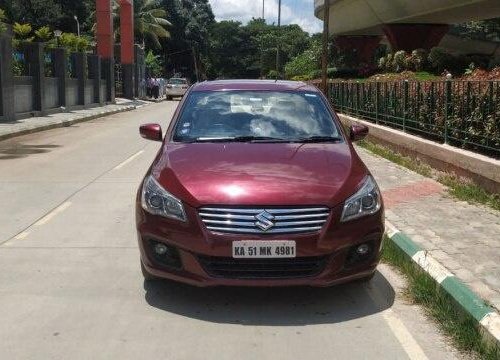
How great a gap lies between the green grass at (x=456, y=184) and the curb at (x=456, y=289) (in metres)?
2.27

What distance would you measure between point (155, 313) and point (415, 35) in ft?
108

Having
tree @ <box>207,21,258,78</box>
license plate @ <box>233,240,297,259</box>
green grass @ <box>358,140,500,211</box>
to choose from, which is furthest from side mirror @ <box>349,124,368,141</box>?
tree @ <box>207,21,258,78</box>

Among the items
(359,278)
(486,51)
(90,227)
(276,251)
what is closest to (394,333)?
(359,278)

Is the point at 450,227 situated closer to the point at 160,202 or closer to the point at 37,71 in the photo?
the point at 160,202

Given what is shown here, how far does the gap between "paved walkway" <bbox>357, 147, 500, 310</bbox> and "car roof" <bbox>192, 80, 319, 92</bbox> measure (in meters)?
1.79

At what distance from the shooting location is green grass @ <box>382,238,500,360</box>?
4.04 metres

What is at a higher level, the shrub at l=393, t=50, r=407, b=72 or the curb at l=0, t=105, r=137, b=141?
the shrub at l=393, t=50, r=407, b=72

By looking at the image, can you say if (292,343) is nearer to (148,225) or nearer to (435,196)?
(148,225)

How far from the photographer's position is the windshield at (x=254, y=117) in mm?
5680

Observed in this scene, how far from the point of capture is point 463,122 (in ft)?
32.8

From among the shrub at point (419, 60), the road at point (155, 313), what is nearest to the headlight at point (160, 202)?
the road at point (155, 313)

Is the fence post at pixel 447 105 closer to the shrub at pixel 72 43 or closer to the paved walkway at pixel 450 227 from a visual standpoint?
the paved walkway at pixel 450 227

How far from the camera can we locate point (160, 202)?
462 cm

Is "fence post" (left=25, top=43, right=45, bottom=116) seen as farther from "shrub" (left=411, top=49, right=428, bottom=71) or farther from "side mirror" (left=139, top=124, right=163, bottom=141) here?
"side mirror" (left=139, top=124, right=163, bottom=141)
